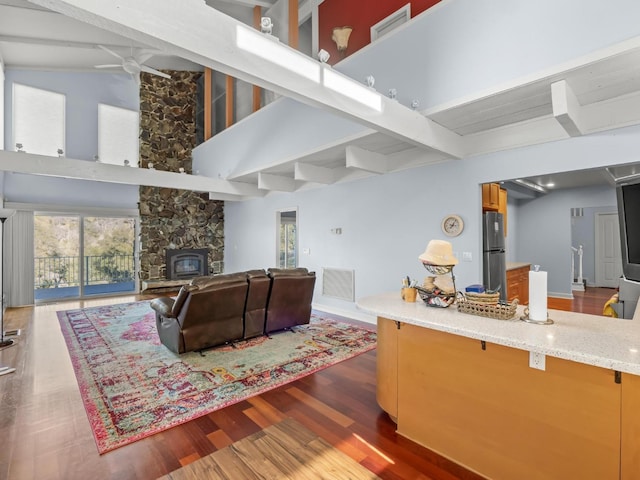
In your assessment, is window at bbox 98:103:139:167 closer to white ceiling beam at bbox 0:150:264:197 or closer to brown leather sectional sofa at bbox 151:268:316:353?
white ceiling beam at bbox 0:150:264:197

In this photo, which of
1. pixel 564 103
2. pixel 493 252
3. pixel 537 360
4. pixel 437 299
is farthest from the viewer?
pixel 493 252

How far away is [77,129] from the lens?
7.39 metres

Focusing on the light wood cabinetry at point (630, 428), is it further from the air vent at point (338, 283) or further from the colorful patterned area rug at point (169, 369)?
the air vent at point (338, 283)

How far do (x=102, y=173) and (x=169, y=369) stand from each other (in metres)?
4.08

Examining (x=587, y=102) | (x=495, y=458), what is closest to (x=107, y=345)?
(x=495, y=458)

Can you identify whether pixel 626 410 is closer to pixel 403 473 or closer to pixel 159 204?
pixel 403 473

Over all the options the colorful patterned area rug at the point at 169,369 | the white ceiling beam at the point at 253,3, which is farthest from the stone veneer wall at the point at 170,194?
the colorful patterned area rug at the point at 169,369

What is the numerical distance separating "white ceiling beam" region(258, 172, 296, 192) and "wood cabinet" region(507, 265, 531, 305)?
14.0 feet

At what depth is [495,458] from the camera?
1759 mm

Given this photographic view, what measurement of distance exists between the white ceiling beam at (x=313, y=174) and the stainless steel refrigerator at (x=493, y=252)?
2.59 m

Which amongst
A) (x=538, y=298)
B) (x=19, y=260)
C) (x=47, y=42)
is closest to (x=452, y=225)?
(x=538, y=298)

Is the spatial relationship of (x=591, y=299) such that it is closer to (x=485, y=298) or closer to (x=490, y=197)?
(x=490, y=197)

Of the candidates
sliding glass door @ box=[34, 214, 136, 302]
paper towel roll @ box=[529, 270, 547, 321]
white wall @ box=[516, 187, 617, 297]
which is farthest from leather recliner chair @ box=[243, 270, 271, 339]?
white wall @ box=[516, 187, 617, 297]

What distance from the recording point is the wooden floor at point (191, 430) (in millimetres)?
1906
